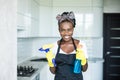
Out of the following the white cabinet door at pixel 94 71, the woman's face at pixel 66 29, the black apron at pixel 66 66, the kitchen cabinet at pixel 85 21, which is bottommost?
the white cabinet door at pixel 94 71

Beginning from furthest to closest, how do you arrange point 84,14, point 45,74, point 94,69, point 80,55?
1. point 84,14
2. point 94,69
3. point 45,74
4. point 80,55

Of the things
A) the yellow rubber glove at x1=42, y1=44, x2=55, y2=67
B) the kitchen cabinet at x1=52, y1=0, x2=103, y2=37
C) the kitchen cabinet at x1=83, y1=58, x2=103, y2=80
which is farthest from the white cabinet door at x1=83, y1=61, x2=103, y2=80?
the yellow rubber glove at x1=42, y1=44, x2=55, y2=67

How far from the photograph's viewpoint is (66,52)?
4.60 feet

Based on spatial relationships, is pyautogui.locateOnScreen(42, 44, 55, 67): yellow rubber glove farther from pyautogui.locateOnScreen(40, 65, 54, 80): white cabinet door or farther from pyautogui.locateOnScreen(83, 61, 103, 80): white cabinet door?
pyautogui.locateOnScreen(83, 61, 103, 80): white cabinet door

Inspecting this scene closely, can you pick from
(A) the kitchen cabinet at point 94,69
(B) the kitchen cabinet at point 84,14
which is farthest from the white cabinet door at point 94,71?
(B) the kitchen cabinet at point 84,14

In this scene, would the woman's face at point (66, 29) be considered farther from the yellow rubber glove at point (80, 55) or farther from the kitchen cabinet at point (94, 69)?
the kitchen cabinet at point (94, 69)

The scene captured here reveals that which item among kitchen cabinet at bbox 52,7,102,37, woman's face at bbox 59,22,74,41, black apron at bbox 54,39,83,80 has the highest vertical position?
kitchen cabinet at bbox 52,7,102,37

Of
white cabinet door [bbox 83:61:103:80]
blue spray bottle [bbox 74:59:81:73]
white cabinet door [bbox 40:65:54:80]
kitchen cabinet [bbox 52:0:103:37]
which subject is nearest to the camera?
blue spray bottle [bbox 74:59:81:73]

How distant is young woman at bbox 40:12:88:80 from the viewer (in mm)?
1368

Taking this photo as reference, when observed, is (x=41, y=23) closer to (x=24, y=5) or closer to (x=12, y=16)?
(x=24, y=5)

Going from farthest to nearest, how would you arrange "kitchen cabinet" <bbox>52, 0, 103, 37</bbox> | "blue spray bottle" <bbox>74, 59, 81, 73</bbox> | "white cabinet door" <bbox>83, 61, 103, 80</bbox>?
1. "kitchen cabinet" <bbox>52, 0, 103, 37</bbox>
2. "white cabinet door" <bbox>83, 61, 103, 80</bbox>
3. "blue spray bottle" <bbox>74, 59, 81, 73</bbox>

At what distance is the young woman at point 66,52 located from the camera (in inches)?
53.9

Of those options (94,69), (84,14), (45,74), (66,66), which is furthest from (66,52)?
(84,14)

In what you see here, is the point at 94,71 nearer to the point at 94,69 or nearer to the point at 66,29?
the point at 94,69
